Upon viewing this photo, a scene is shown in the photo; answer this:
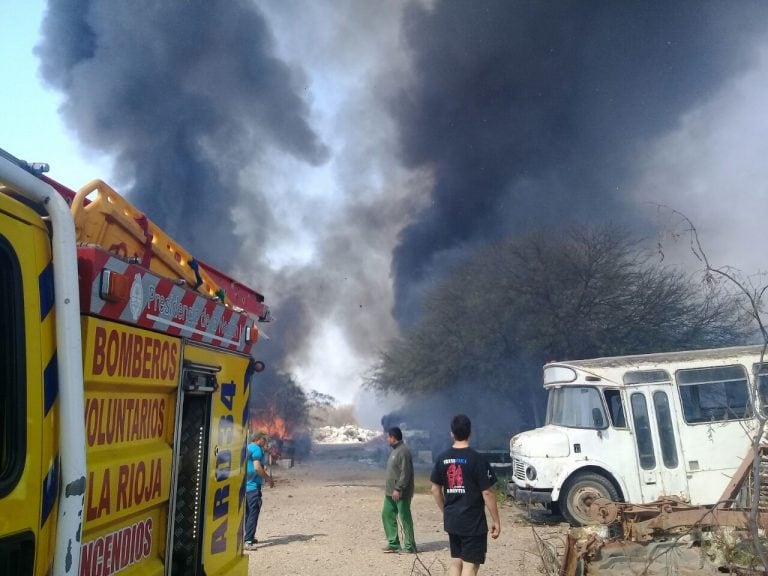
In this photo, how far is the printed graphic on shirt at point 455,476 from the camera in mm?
4605

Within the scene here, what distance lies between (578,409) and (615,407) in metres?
0.55

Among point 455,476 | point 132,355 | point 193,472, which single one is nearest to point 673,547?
point 455,476

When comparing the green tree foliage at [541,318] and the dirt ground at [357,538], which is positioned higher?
the green tree foliage at [541,318]

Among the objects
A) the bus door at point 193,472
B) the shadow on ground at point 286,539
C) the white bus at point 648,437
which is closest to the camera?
the bus door at point 193,472

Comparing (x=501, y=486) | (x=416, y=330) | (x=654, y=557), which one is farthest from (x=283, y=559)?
(x=416, y=330)

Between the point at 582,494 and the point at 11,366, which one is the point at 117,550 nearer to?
the point at 11,366

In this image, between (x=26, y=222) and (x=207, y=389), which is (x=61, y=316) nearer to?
(x=26, y=222)

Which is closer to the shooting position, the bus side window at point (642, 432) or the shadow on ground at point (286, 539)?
the shadow on ground at point (286, 539)

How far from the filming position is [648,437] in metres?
9.42

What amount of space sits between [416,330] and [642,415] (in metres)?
15.1

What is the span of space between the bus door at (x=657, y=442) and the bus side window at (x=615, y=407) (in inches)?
6.0

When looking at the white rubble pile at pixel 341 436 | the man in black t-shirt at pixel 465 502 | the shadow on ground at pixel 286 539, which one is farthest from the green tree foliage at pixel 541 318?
the white rubble pile at pixel 341 436

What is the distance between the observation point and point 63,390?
175 cm

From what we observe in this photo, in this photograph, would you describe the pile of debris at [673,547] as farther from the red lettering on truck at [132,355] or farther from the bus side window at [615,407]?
the bus side window at [615,407]
